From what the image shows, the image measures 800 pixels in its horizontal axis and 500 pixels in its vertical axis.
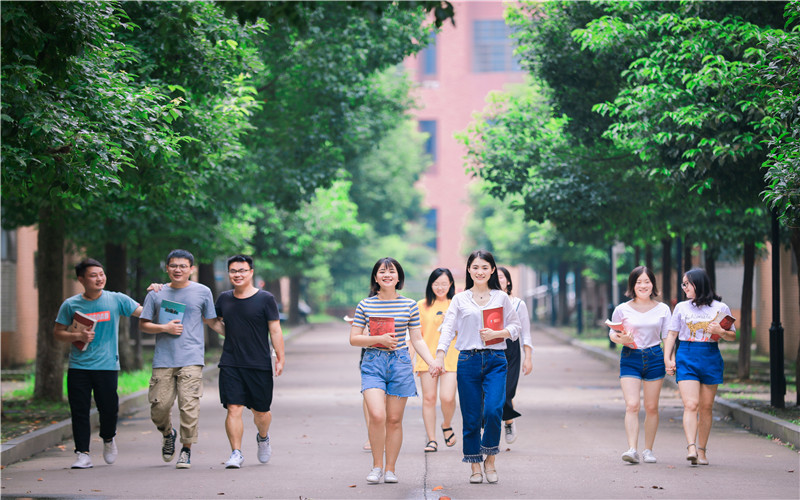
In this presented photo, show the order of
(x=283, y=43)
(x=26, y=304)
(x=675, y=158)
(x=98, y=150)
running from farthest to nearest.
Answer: (x=26, y=304), (x=283, y=43), (x=675, y=158), (x=98, y=150)

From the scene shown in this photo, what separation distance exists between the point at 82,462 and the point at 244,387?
5.53 ft

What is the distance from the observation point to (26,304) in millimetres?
28219

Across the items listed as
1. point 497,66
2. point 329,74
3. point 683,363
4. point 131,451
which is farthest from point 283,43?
point 497,66

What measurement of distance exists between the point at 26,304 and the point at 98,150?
19356 millimetres

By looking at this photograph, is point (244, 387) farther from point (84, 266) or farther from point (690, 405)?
point (690, 405)

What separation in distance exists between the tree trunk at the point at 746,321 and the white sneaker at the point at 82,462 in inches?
481

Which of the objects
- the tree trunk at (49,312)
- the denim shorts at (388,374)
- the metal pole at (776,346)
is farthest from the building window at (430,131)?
the denim shorts at (388,374)

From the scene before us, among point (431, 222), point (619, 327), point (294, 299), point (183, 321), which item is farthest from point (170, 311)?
point (431, 222)

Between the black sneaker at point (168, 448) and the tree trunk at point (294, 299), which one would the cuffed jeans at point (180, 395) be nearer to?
the black sneaker at point (168, 448)

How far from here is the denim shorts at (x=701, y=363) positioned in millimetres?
10672

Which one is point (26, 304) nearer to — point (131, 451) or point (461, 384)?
point (131, 451)

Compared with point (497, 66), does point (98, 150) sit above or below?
below

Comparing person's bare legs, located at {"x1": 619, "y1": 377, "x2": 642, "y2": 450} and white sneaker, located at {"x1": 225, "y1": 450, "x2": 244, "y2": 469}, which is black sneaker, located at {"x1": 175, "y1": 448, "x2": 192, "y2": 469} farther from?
person's bare legs, located at {"x1": 619, "y1": 377, "x2": 642, "y2": 450}

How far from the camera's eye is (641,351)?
10.8 m
